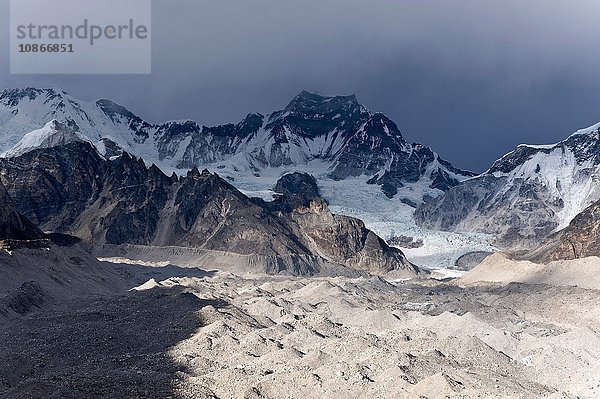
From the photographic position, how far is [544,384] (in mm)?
40188

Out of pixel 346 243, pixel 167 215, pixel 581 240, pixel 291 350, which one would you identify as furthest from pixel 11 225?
pixel 346 243

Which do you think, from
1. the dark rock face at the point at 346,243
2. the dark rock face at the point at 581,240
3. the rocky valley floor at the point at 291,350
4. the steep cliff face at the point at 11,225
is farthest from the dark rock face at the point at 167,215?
the rocky valley floor at the point at 291,350

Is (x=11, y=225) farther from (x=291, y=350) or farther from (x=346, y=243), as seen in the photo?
(x=346, y=243)

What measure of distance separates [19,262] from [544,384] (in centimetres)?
5637

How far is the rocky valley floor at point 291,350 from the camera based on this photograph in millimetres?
34594

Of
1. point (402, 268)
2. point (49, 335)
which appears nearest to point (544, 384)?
point (49, 335)

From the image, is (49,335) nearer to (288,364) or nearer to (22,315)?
(22,315)

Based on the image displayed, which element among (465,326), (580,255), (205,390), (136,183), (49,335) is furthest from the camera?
(136,183)

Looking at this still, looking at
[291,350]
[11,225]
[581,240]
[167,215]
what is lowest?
[167,215]

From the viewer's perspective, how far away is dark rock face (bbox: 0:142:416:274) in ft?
516

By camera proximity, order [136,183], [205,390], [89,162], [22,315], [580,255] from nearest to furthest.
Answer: [205,390], [22,315], [580,255], [136,183], [89,162]

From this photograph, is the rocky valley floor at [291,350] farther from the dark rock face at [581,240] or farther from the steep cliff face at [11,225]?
the dark rock face at [581,240]

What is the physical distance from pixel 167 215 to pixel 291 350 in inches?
5157

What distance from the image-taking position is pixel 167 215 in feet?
558
